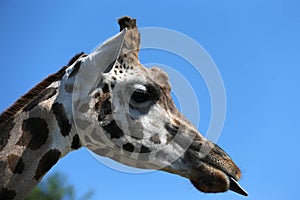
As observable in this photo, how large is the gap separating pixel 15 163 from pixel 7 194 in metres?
0.33

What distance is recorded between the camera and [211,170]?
4668 mm

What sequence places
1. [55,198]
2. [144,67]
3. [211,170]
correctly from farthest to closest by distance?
[55,198], [144,67], [211,170]

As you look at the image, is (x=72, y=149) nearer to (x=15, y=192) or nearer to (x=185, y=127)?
(x=15, y=192)

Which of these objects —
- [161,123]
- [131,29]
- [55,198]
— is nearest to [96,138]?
[161,123]

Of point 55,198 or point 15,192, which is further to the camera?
point 55,198

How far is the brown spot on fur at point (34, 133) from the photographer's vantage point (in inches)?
180

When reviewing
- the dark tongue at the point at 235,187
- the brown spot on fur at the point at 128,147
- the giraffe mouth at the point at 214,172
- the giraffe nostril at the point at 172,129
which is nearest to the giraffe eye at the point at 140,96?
the giraffe nostril at the point at 172,129

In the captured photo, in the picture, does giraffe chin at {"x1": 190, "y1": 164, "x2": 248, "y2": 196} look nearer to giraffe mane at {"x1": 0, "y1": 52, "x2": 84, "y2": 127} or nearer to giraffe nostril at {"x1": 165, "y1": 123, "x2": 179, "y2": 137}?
giraffe nostril at {"x1": 165, "y1": 123, "x2": 179, "y2": 137}

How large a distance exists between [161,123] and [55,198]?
54.5 feet

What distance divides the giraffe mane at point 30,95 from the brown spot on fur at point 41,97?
88 mm

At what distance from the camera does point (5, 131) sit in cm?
465

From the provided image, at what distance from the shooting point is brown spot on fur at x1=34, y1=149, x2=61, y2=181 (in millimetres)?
4528

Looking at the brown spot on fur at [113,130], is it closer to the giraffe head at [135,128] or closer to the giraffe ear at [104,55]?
the giraffe head at [135,128]

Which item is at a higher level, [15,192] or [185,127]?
[185,127]
